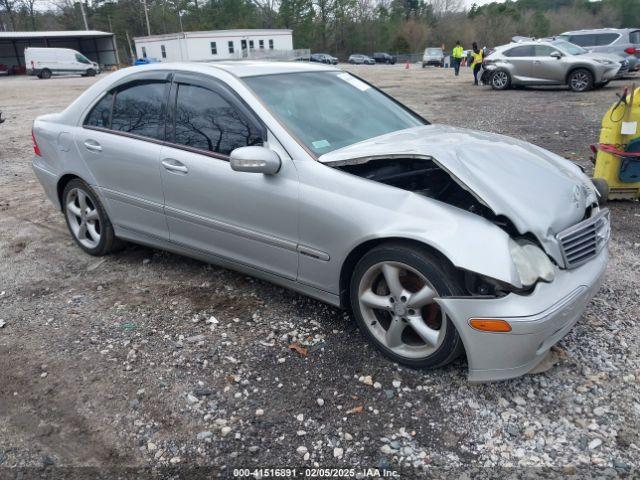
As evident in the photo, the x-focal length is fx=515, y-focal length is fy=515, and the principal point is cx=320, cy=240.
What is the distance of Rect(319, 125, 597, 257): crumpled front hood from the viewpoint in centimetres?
264

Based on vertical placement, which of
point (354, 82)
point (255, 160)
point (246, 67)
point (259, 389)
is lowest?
point (259, 389)

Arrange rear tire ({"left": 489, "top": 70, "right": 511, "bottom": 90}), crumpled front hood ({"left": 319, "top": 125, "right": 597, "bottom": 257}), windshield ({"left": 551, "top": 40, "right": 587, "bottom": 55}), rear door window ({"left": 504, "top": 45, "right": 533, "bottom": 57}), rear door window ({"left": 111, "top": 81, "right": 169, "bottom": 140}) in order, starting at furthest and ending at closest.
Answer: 1. rear tire ({"left": 489, "top": 70, "right": 511, "bottom": 90})
2. rear door window ({"left": 504, "top": 45, "right": 533, "bottom": 57})
3. windshield ({"left": 551, "top": 40, "right": 587, "bottom": 55})
4. rear door window ({"left": 111, "top": 81, "right": 169, "bottom": 140})
5. crumpled front hood ({"left": 319, "top": 125, "right": 597, "bottom": 257})

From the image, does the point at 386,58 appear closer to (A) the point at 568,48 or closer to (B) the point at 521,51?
(B) the point at 521,51

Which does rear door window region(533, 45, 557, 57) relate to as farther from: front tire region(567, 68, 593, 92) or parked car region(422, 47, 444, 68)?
parked car region(422, 47, 444, 68)

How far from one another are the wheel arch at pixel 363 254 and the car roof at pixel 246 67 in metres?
1.54

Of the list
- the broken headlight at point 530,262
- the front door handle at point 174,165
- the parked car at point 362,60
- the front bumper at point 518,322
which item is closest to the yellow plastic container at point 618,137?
the front bumper at point 518,322

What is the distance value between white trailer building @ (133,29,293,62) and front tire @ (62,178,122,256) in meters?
48.8

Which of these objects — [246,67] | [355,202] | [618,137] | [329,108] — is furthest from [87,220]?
[618,137]

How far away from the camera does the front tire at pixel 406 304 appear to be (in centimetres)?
262

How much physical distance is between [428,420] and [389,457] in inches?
12.5

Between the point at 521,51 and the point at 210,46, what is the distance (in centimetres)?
4403

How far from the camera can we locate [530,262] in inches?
98.4

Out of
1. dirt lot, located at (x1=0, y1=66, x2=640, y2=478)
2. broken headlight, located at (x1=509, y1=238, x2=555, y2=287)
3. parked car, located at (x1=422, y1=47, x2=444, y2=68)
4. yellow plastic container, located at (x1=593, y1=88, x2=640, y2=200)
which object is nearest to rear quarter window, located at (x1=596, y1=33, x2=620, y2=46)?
yellow plastic container, located at (x1=593, y1=88, x2=640, y2=200)

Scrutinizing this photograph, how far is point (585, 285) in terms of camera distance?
2652 millimetres
